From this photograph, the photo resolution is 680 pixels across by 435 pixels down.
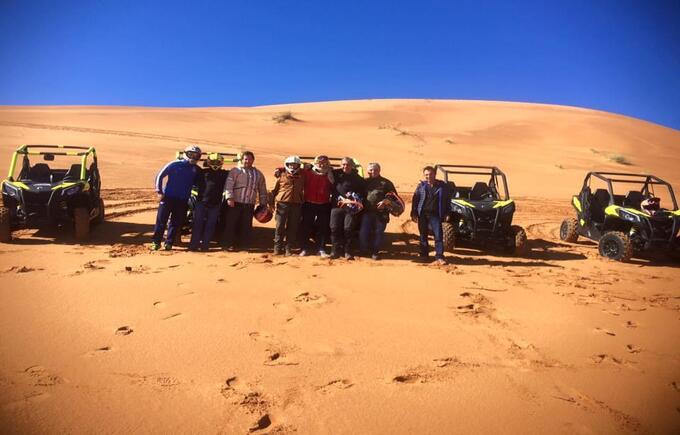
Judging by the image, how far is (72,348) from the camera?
3.46 metres

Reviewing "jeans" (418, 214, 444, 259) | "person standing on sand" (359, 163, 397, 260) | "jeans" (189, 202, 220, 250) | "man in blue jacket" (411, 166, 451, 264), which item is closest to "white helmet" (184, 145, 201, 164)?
"jeans" (189, 202, 220, 250)

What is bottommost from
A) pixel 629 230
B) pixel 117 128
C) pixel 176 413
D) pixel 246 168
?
pixel 176 413

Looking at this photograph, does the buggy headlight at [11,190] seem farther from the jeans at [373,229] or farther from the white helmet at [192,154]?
the jeans at [373,229]

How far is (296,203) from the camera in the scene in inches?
289

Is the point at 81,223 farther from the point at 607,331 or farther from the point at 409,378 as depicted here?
the point at 607,331

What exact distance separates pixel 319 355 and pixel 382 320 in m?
0.99

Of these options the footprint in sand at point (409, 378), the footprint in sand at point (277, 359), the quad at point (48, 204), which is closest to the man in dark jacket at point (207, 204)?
the quad at point (48, 204)

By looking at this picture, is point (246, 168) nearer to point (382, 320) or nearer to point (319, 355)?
point (382, 320)

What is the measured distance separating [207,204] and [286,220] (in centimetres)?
130

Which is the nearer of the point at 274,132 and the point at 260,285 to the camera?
the point at 260,285

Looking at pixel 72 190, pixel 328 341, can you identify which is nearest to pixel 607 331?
pixel 328 341

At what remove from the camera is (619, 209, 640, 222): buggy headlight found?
26.2ft

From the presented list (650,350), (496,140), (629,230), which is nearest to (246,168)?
(650,350)

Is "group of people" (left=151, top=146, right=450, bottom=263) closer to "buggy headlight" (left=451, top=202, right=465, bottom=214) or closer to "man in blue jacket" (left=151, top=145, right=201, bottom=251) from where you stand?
"man in blue jacket" (left=151, top=145, right=201, bottom=251)
